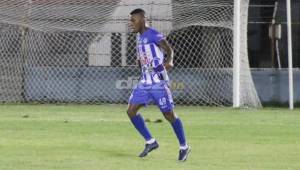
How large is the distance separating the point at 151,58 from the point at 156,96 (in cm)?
54

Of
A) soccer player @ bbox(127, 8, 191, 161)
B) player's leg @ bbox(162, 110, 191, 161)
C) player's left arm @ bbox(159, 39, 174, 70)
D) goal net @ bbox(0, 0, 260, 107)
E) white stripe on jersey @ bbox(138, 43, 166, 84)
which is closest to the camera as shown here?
player's leg @ bbox(162, 110, 191, 161)

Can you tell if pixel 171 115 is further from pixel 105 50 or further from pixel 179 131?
pixel 105 50

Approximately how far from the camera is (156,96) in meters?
11.7

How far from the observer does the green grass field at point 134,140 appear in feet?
36.2

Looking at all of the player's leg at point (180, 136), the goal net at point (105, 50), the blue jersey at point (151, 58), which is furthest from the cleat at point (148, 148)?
the goal net at point (105, 50)

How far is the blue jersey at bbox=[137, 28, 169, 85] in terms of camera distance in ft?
38.7

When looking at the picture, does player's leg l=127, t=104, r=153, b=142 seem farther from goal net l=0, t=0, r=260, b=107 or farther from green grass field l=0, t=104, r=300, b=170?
goal net l=0, t=0, r=260, b=107

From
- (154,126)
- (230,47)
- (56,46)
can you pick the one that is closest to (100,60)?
(56,46)

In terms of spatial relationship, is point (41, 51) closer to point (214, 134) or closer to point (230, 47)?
point (230, 47)

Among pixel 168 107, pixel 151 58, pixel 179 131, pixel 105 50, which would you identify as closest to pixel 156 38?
pixel 151 58

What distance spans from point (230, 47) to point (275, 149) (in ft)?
35.7

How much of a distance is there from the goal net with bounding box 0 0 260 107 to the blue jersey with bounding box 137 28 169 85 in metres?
11.3

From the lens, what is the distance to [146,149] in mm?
11945

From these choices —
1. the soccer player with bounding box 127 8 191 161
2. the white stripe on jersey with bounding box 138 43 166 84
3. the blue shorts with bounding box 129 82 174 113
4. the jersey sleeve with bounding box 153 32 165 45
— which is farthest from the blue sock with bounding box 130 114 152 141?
the jersey sleeve with bounding box 153 32 165 45
